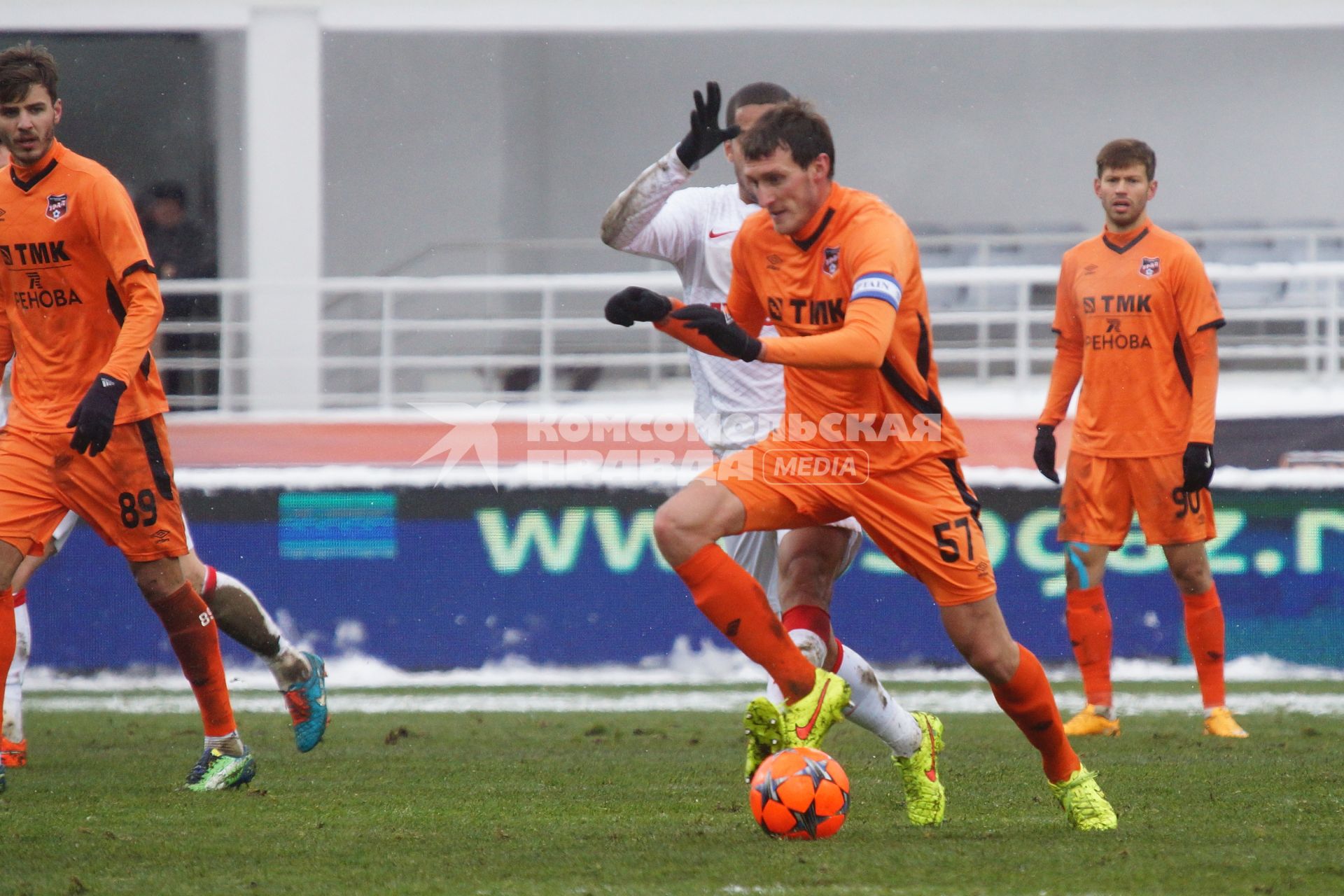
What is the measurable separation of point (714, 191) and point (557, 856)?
8.05 ft

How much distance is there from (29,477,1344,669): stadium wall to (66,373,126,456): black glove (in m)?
4.18

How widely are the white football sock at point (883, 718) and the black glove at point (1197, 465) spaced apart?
2.23 meters

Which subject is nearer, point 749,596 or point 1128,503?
point 749,596

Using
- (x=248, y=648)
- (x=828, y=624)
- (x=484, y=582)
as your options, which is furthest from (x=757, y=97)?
(x=484, y=582)

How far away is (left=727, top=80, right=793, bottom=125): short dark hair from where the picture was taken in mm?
5074

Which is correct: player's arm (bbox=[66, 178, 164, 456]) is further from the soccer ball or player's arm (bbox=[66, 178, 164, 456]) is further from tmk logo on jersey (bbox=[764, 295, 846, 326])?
the soccer ball

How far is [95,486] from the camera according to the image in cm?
467

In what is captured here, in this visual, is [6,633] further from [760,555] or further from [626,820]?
[760,555]

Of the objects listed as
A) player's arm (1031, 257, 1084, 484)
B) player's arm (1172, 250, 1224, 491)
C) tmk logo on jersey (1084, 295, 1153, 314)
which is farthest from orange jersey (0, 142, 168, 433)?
player's arm (1172, 250, 1224, 491)

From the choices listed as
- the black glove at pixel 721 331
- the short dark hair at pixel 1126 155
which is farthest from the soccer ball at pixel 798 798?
the short dark hair at pixel 1126 155

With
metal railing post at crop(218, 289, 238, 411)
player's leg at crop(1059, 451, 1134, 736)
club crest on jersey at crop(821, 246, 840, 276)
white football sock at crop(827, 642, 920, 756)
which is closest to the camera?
club crest on jersey at crop(821, 246, 840, 276)

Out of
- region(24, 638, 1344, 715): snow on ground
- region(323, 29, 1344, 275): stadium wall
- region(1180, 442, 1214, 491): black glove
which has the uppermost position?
region(323, 29, 1344, 275): stadium wall

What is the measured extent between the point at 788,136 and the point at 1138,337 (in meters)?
2.82

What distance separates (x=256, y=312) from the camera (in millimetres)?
13711
